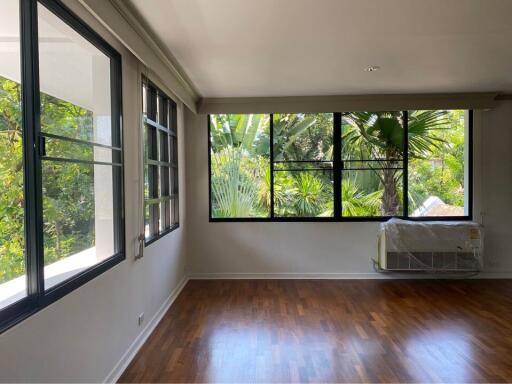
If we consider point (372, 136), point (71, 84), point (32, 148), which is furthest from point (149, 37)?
point (372, 136)

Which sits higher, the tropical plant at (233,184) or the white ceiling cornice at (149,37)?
the white ceiling cornice at (149,37)

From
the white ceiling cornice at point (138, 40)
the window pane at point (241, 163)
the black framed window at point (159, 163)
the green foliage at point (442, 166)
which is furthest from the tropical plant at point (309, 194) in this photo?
the white ceiling cornice at point (138, 40)

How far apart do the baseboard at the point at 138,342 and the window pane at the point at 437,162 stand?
11.3ft

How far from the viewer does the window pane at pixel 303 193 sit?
4828mm

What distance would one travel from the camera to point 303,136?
15.9 ft

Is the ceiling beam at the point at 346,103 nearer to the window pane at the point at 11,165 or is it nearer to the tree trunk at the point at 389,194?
the tree trunk at the point at 389,194

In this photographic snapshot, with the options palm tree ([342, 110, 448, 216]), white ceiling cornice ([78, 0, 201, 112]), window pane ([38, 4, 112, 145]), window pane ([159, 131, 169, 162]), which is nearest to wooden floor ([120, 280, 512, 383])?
palm tree ([342, 110, 448, 216])

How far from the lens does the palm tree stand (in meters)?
4.75

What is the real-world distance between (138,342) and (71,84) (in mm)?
2027

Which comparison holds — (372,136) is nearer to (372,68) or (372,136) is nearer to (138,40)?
(372,68)

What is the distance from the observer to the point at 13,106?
1.46 meters

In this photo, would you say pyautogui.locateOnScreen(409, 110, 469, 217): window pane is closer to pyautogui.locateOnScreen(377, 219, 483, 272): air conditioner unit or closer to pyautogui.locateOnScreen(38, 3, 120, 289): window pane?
pyautogui.locateOnScreen(377, 219, 483, 272): air conditioner unit

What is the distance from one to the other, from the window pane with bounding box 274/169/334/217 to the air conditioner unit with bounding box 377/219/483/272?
35.3 inches

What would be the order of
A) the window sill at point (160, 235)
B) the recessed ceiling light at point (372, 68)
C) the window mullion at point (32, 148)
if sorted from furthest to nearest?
the recessed ceiling light at point (372, 68)
the window sill at point (160, 235)
the window mullion at point (32, 148)
